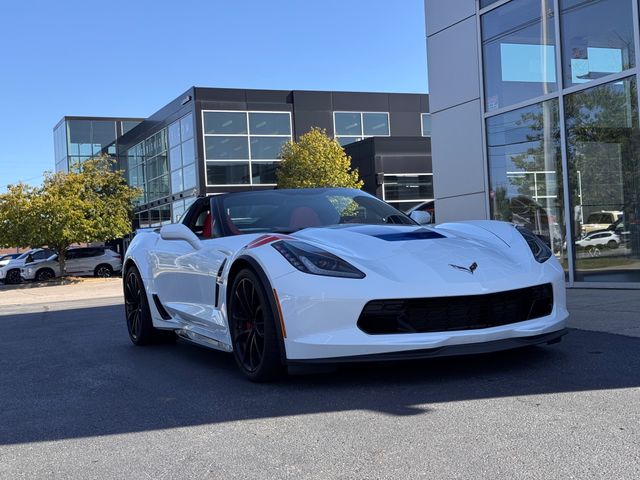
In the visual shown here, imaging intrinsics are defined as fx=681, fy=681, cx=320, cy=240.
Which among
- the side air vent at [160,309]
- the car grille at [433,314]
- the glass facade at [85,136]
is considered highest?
the glass facade at [85,136]

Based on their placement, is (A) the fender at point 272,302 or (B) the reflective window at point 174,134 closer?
(A) the fender at point 272,302

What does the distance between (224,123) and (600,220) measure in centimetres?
2374

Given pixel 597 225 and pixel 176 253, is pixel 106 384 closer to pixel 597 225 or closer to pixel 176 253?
pixel 176 253

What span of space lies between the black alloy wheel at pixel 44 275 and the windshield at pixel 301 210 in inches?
1019

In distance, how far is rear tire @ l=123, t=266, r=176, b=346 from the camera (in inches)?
251

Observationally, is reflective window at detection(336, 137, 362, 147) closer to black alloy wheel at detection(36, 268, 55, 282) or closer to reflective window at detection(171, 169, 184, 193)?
reflective window at detection(171, 169, 184, 193)

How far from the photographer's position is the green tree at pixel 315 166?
27734mm

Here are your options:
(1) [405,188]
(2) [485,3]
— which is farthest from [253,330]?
(1) [405,188]

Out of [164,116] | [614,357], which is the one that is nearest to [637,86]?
[614,357]

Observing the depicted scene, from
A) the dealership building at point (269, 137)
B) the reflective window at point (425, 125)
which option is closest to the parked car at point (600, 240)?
the dealership building at point (269, 137)

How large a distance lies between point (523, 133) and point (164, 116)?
2745 centimetres

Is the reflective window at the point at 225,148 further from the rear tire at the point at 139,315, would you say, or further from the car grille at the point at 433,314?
the car grille at the point at 433,314

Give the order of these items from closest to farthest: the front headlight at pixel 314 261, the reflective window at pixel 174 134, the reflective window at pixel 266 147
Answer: the front headlight at pixel 314 261
the reflective window at pixel 266 147
the reflective window at pixel 174 134

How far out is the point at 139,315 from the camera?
655cm
